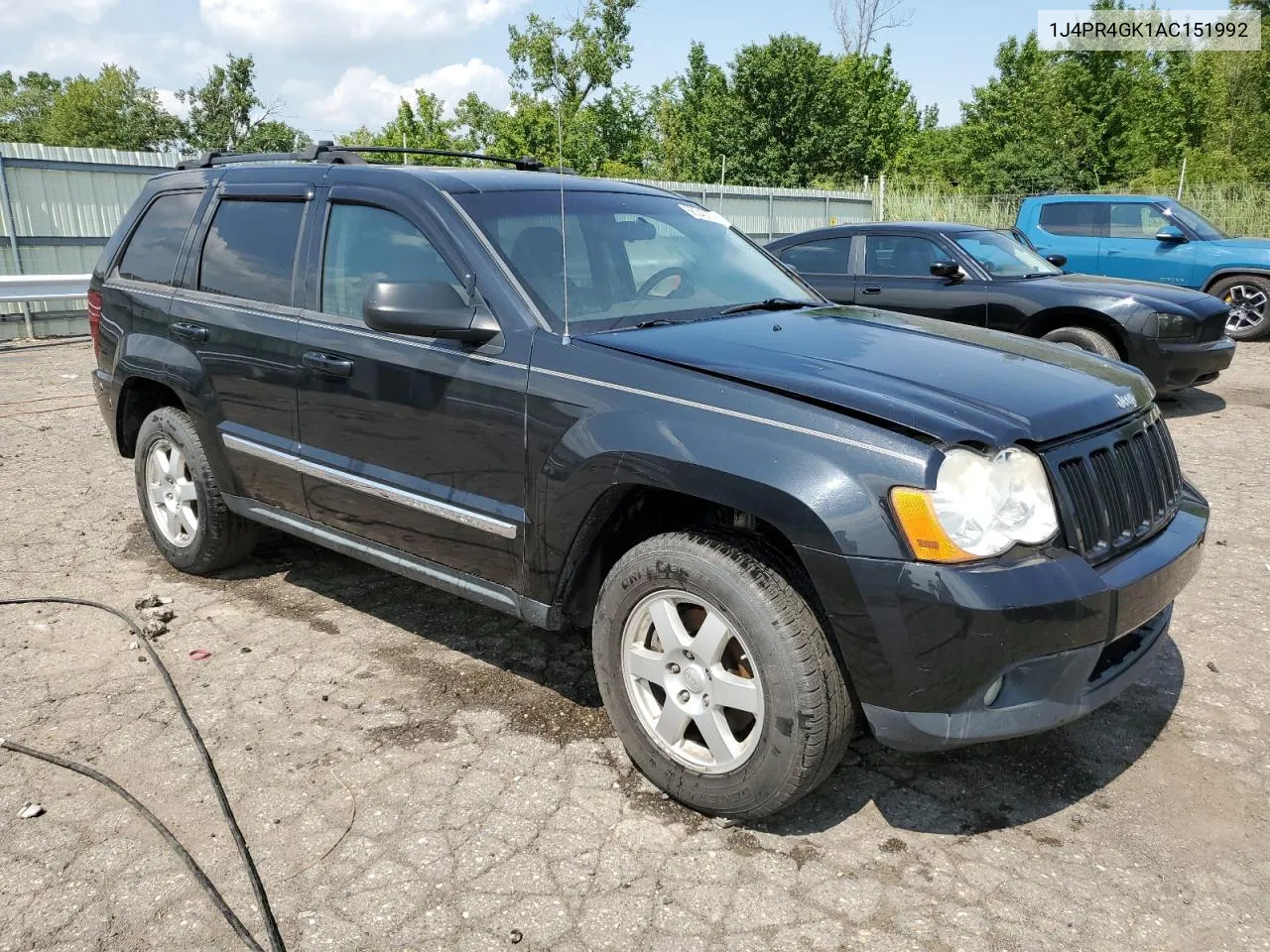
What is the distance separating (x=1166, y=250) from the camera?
12.5 m

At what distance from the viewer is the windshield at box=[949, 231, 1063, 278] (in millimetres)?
8812

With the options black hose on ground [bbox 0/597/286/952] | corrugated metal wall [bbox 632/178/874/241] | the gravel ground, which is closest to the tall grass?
corrugated metal wall [bbox 632/178/874/241]

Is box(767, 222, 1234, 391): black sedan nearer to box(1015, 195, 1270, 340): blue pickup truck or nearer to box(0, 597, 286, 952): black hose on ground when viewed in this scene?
box(1015, 195, 1270, 340): blue pickup truck

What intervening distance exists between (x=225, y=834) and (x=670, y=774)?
1274 millimetres

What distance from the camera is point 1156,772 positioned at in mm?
3199

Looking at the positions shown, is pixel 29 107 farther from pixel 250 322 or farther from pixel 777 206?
pixel 250 322

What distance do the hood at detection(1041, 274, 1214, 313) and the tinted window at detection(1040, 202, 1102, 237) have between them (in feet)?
14.1

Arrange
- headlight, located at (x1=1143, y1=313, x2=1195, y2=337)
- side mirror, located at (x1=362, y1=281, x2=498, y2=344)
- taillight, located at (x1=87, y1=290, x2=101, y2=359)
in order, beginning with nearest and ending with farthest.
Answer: side mirror, located at (x1=362, y1=281, x2=498, y2=344) < taillight, located at (x1=87, y1=290, x2=101, y2=359) < headlight, located at (x1=1143, y1=313, x2=1195, y2=337)

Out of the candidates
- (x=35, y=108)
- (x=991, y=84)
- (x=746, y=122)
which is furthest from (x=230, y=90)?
(x=35, y=108)

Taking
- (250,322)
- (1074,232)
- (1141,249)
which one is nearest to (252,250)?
(250,322)

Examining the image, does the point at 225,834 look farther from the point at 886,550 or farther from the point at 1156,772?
the point at 1156,772

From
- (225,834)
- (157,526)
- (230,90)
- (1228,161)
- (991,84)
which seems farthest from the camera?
(230,90)

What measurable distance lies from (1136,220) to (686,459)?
1199 centimetres

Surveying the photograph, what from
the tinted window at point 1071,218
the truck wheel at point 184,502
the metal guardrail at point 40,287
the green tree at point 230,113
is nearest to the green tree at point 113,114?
the green tree at point 230,113
